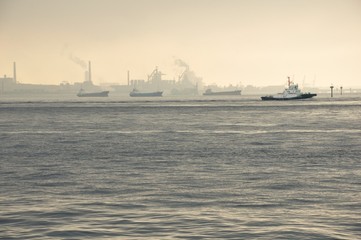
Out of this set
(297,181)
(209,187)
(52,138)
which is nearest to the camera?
(209,187)

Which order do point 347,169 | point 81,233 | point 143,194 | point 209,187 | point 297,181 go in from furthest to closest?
point 347,169 < point 297,181 < point 209,187 < point 143,194 < point 81,233

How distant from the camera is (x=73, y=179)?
107ft

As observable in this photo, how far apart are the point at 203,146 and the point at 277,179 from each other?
898 inches

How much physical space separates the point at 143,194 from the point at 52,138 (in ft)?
132

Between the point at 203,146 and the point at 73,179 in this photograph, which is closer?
the point at 73,179

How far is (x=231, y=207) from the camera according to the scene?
24.2 meters

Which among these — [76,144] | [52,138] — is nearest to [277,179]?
[76,144]

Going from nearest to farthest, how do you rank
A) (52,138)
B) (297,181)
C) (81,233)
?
(81,233)
(297,181)
(52,138)

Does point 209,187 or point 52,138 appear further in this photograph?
point 52,138


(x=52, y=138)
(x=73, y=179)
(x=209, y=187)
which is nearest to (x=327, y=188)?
(x=209, y=187)

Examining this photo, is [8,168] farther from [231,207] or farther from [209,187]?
[231,207]

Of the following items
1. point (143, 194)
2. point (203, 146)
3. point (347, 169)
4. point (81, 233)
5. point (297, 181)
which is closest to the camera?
point (81, 233)

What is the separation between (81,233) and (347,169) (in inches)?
818

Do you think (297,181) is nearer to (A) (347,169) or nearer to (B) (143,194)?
(A) (347,169)
